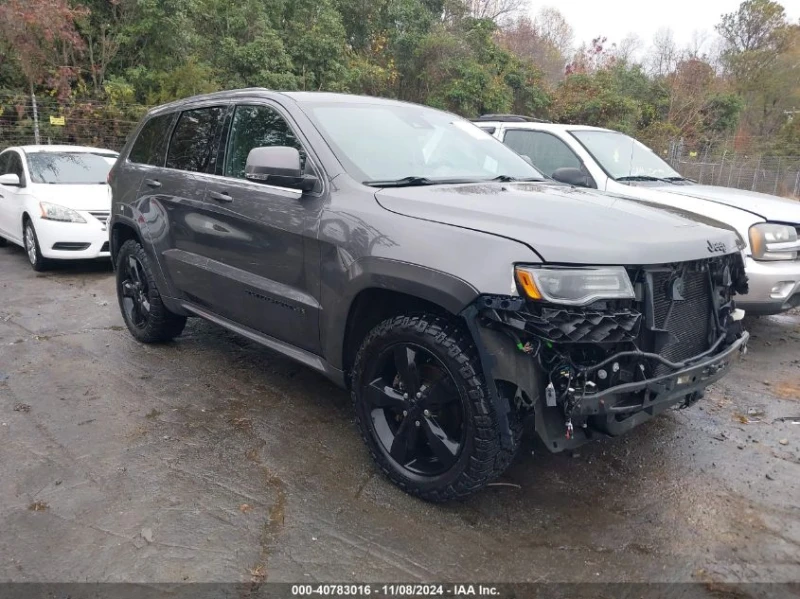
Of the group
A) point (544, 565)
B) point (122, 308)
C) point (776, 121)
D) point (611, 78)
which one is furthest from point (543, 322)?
point (776, 121)

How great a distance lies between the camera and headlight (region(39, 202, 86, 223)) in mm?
7625

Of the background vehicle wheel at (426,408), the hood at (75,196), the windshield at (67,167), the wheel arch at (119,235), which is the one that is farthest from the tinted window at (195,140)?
the windshield at (67,167)

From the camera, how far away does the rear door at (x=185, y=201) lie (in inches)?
162

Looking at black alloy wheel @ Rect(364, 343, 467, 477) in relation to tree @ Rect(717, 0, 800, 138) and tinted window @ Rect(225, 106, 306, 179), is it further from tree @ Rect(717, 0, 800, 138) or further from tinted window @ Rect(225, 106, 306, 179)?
tree @ Rect(717, 0, 800, 138)

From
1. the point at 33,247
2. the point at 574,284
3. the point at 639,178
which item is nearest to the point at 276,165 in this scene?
the point at 574,284

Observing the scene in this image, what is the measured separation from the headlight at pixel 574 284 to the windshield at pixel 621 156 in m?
3.81

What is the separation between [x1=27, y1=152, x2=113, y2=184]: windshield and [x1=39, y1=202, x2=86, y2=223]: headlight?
2.13 ft

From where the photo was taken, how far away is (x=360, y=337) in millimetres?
3199

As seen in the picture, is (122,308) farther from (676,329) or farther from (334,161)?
(676,329)

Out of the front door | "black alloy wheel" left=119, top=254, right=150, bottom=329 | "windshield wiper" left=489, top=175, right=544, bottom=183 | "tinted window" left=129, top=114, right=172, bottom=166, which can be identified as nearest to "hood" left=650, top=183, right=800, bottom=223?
"windshield wiper" left=489, top=175, right=544, bottom=183

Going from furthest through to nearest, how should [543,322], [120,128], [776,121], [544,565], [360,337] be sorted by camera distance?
[776,121] < [120,128] < [360,337] < [544,565] < [543,322]

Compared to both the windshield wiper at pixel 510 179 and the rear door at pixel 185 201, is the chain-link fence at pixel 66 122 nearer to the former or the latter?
the rear door at pixel 185 201

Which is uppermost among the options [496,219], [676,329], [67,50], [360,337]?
[67,50]

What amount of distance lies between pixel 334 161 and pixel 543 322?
150 centimetres
